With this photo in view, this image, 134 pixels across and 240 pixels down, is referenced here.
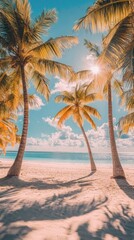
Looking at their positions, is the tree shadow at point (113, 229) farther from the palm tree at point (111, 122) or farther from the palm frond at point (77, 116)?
the palm frond at point (77, 116)

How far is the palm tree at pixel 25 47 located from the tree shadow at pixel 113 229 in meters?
7.24

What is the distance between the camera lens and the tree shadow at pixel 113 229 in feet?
12.0

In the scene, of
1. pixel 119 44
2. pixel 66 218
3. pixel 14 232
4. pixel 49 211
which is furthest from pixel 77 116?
pixel 14 232

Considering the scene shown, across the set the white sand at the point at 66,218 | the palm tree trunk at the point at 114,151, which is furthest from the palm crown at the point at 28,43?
the white sand at the point at 66,218

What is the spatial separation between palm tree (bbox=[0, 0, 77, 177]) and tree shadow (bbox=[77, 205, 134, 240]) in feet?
23.7

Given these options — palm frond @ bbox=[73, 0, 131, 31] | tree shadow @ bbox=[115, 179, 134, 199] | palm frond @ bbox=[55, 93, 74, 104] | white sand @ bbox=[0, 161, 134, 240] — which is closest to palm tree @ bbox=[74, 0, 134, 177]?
palm frond @ bbox=[73, 0, 131, 31]

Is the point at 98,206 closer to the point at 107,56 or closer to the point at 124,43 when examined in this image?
the point at 107,56

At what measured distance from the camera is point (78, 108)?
19.5m

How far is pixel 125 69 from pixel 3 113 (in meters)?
10.1

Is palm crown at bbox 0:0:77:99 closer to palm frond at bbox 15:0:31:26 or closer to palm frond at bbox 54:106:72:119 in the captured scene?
palm frond at bbox 15:0:31:26

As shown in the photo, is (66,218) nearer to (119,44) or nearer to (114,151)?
(119,44)

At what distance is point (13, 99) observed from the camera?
1387 cm

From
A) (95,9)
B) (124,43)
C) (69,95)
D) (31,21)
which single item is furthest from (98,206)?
(69,95)

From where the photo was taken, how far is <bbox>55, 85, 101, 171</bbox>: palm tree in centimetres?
1894
